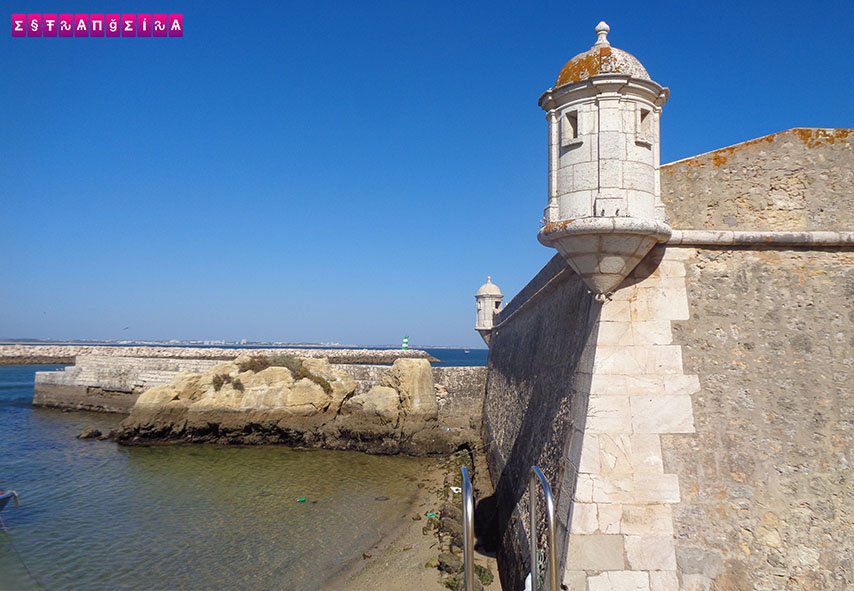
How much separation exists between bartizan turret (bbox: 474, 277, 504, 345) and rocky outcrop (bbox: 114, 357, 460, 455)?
3113 mm

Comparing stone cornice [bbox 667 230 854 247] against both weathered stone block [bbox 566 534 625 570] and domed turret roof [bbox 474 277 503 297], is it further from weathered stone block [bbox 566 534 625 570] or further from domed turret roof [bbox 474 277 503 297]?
domed turret roof [bbox 474 277 503 297]

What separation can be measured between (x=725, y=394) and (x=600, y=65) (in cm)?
346

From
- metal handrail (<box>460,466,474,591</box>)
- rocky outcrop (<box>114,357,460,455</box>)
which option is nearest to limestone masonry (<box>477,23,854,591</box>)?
metal handrail (<box>460,466,474,591</box>)

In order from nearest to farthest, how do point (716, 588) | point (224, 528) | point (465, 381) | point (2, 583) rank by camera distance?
point (716, 588) → point (2, 583) → point (224, 528) → point (465, 381)

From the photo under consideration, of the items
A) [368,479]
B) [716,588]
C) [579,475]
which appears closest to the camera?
[716,588]

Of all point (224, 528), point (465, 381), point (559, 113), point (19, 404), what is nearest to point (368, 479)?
point (224, 528)

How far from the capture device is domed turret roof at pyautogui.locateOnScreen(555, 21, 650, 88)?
5.17m

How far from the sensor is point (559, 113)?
548 cm

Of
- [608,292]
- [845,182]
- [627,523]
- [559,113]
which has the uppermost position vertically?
[559,113]

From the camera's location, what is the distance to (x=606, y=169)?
17.0 feet

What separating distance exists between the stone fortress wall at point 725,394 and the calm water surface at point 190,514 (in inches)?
243

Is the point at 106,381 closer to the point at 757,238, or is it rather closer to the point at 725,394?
the point at 725,394

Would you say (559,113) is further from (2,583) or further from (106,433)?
(106,433)

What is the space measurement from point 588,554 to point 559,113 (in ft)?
14.2
